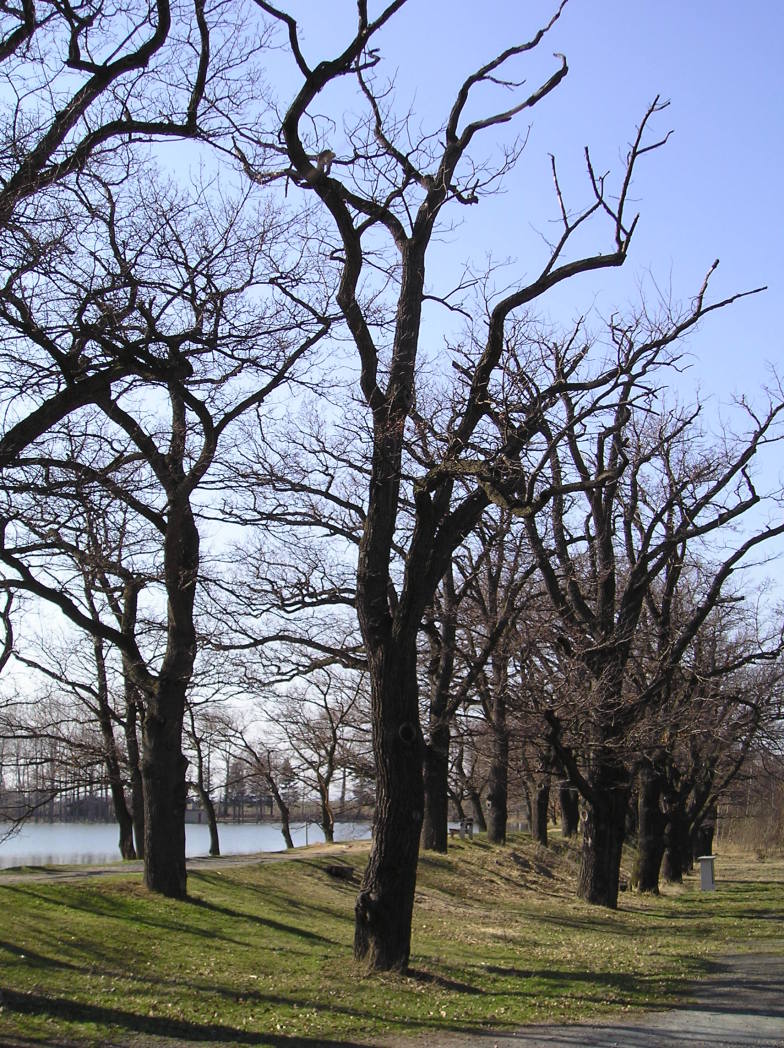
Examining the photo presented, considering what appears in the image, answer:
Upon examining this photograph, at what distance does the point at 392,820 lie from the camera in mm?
10828

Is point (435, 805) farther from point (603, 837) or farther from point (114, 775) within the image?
point (114, 775)

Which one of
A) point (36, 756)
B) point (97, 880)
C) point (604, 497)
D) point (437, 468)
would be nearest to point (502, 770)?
point (604, 497)

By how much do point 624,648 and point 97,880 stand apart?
1107 centimetres

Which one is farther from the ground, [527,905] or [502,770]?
[502,770]

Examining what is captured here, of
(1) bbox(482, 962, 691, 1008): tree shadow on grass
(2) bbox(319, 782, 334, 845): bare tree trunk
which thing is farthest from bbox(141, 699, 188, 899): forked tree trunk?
(2) bbox(319, 782, 334, 845): bare tree trunk

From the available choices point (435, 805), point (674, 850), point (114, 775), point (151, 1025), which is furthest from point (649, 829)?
point (151, 1025)

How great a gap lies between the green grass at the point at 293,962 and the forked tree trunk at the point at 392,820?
344mm

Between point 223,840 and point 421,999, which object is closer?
point 421,999

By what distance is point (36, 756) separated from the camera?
3127cm

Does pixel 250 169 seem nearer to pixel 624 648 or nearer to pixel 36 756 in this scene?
pixel 624 648

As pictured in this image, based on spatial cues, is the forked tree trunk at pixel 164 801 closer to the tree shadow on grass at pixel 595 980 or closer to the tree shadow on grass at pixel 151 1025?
the tree shadow on grass at pixel 595 980

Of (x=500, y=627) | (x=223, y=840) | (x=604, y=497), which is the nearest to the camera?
(x=500, y=627)

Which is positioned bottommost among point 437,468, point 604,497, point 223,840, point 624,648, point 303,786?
point 223,840

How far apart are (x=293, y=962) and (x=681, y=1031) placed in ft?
15.3
